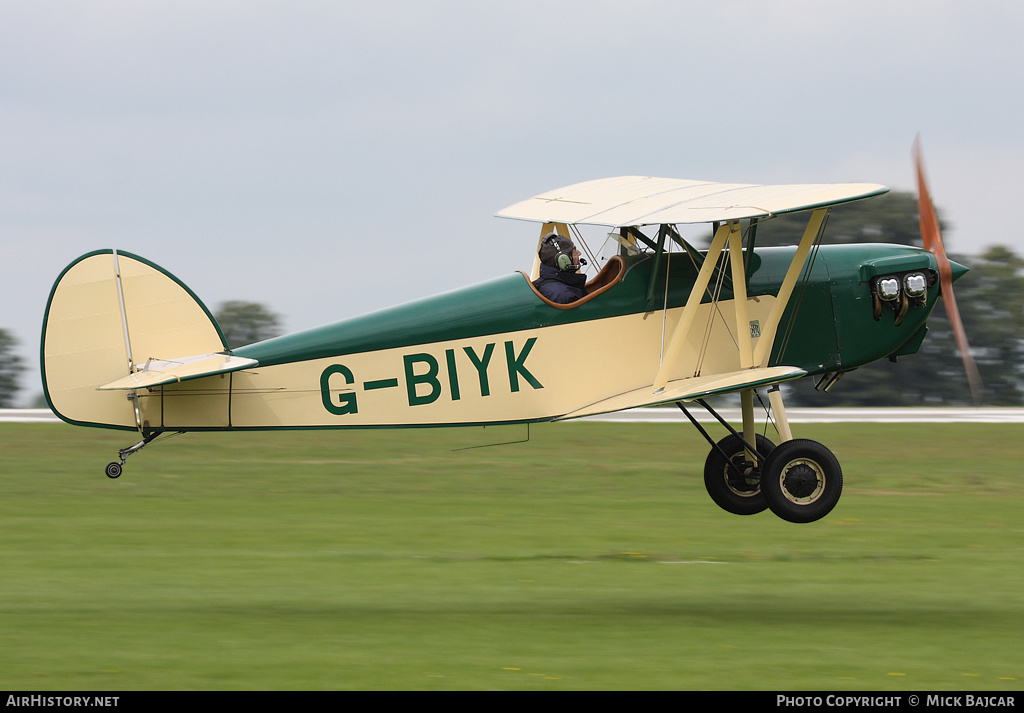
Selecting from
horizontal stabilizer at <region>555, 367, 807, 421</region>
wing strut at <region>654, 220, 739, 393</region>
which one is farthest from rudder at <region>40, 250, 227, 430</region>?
wing strut at <region>654, 220, 739, 393</region>

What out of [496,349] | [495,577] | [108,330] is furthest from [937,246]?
[108,330]

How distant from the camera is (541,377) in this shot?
12078 millimetres

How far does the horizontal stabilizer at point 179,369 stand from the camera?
11469 millimetres

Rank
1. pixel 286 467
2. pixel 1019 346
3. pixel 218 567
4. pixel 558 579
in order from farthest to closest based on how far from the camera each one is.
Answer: pixel 1019 346 → pixel 286 467 → pixel 218 567 → pixel 558 579

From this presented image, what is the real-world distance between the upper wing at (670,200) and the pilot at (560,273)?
26 centimetres

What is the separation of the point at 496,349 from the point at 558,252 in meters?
1.11

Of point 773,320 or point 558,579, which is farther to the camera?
point 558,579

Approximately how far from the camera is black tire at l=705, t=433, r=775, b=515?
13.6 m

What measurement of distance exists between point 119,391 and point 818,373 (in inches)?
257

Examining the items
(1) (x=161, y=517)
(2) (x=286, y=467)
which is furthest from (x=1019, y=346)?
(1) (x=161, y=517)

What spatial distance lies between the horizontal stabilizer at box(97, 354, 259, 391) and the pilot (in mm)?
2768

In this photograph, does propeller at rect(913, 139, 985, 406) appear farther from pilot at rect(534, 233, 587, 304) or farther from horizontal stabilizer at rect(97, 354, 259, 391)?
horizontal stabilizer at rect(97, 354, 259, 391)

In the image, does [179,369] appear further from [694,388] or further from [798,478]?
[798,478]
